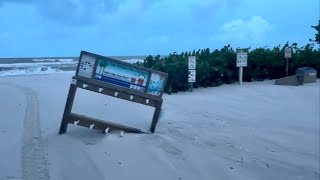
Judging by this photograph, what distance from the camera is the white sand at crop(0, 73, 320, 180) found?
231 inches

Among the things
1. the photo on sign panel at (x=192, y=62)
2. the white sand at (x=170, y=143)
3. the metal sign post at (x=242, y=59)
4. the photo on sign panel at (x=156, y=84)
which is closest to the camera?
the white sand at (x=170, y=143)

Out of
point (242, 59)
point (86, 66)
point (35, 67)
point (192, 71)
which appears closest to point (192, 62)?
point (192, 71)

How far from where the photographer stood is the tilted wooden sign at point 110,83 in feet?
25.1

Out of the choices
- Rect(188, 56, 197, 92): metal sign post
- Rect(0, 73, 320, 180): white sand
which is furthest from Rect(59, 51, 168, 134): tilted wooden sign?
Rect(188, 56, 197, 92): metal sign post

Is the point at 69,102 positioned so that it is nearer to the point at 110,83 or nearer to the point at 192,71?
the point at 110,83

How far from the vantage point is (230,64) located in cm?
Answer: 1773

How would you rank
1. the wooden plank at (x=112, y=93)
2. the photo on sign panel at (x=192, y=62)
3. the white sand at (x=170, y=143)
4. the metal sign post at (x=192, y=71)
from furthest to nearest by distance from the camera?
→ the metal sign post at (x=192, y=71)
the photo on sign panel at (x=192, y=62)
the wooden plank at (x=112, y=93)
the white sand at (x=170, y=143)

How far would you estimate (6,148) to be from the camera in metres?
6.91

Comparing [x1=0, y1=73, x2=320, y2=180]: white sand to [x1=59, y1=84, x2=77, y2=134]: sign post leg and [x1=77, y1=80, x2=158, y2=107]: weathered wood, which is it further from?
[x1=77, y1=80, x2=158, y2=107]: weathered wood

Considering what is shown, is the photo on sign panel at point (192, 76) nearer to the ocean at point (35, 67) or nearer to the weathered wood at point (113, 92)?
the weathered wood at point (113, 92)

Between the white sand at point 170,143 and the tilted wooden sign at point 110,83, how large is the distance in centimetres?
29

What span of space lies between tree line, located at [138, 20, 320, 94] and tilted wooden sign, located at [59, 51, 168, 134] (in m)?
8.19

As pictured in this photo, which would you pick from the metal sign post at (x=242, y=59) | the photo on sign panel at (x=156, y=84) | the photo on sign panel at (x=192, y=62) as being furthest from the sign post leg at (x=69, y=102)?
the metal sign post at (x=242, y=59)

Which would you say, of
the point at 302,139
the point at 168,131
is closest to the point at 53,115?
the point at 168,131
